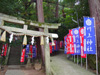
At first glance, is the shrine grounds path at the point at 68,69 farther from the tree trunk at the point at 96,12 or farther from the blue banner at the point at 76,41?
the tree trunk at the point at 96,12

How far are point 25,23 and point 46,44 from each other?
1828mm

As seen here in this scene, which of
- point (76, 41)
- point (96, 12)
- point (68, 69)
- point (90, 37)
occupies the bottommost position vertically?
point (68, 69)

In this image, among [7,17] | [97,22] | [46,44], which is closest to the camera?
[7,17]

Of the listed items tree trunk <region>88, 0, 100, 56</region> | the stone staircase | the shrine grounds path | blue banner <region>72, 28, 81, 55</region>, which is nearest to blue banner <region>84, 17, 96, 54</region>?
tree trunk <region>88, 0, 100, 56</region>

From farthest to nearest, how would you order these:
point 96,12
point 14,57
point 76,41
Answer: point 14,57, point 76,41, point 96,12

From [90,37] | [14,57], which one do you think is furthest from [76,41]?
[14,57]

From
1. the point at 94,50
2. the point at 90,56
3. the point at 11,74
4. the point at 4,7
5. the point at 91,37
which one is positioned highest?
the point at 4,7

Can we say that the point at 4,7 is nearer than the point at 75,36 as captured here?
Yes

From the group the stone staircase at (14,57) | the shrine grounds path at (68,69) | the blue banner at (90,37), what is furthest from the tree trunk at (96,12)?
the stone staircase at (14,57)

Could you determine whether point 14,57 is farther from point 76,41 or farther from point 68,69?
point 76,41

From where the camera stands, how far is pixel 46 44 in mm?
6902

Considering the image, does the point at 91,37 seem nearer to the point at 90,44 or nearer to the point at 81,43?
the point at 90,44

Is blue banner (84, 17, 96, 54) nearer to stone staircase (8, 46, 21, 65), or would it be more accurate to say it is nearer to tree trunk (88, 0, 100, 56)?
tree trunk (88, 0, 100, 56)

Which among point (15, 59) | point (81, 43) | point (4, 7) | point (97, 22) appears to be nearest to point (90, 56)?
point (81, 43)
